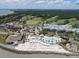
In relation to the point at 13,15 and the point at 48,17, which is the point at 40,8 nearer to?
the point at 48,17

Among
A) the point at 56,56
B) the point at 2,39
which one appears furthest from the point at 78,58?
the point at 2,39

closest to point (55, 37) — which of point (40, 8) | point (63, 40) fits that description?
point (63, 40)

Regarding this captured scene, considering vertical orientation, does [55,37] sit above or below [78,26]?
below

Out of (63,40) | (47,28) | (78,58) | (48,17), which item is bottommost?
(78,58)

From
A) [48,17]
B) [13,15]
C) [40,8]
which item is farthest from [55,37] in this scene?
[13,15]

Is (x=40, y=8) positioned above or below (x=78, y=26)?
above

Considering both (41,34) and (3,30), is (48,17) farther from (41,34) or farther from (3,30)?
(3,30)
